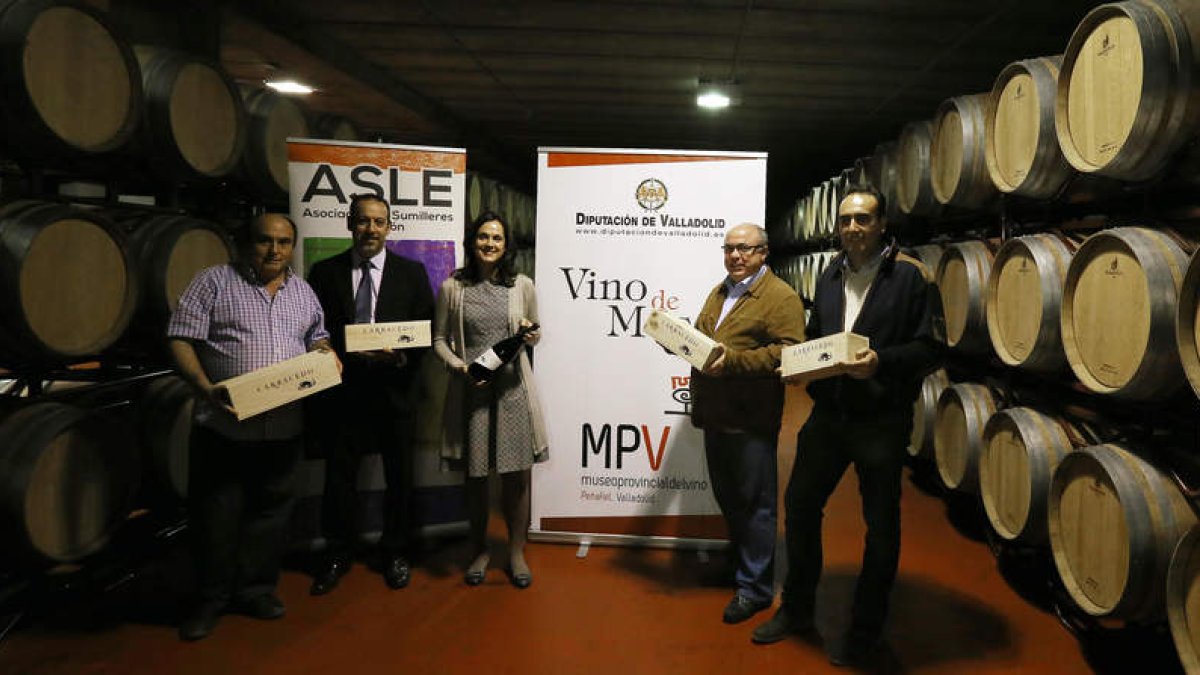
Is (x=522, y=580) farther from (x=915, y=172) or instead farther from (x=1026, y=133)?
(x=915, y=172)

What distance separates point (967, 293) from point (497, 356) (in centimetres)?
253

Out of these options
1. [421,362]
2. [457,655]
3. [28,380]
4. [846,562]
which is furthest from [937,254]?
[28,380]

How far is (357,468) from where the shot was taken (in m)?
3.25

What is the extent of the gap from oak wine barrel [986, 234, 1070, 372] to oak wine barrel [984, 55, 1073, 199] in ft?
0.84

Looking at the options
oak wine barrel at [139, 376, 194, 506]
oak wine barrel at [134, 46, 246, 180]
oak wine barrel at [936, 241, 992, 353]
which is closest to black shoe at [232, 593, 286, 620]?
oak wine barrel at [139, 376, 194, 506]

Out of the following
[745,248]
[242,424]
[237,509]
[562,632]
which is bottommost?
[562,632]

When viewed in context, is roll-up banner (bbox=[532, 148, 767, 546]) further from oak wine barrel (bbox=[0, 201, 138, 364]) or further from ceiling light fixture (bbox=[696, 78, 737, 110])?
ceiling light fixture (bbox=[696, 78, 737, 110])

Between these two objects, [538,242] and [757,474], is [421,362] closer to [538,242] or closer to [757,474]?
[538,242]

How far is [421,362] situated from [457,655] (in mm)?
1358

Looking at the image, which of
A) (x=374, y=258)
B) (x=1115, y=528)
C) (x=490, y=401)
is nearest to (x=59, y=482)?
(x=374, y=258)

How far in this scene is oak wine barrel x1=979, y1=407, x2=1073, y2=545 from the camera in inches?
117

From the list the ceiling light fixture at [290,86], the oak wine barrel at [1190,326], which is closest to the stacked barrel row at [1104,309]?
the oak wine barrel at [1190,326]

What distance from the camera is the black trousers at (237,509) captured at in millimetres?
2754

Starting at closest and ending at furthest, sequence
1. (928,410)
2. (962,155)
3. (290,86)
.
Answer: (962,155) < (928,410) < (290,86)
